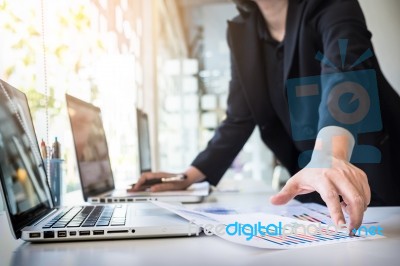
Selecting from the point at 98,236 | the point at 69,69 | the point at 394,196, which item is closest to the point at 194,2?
the point at 69,69

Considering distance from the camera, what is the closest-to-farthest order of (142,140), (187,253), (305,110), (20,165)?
(187,253) < (20,165) < (305,110) < (142,140)

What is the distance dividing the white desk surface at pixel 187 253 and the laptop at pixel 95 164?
17.6 inches

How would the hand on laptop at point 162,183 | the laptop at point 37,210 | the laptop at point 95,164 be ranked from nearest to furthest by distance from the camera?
the laptop at point 37,210 < the laptop at point 95,164 < the hand on laptop at point 162,183

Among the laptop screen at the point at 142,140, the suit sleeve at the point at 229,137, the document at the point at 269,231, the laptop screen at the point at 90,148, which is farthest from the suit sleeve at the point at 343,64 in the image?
the laptop screen at the point at 142,140

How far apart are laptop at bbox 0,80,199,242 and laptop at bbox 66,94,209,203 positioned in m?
0.22

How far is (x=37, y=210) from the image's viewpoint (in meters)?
0.69

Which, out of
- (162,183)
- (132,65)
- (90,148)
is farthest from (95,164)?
(132,65)

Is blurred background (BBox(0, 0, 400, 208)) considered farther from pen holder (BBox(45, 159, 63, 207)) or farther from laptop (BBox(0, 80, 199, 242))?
laptop (BBox(0, 80, 199, 242))

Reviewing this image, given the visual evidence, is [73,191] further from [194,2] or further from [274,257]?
[194,2]

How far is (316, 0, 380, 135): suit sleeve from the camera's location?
72 centimetres

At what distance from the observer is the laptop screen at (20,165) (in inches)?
22.4

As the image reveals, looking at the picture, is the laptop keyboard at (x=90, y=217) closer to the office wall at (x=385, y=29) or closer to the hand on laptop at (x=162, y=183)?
the hand on laptop at (x=162, y=183)

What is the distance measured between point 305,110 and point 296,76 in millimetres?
201

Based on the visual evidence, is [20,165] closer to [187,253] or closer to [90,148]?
[187,253]
